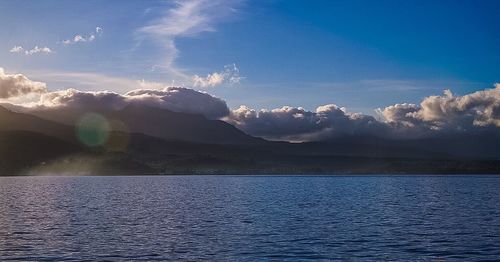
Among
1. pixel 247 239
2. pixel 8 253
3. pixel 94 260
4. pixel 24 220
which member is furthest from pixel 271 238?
pixel 24 220

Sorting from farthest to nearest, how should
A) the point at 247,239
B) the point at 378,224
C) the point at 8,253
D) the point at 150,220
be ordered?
1. the point at 150,220
2. the point at 378,224
3. the point at 247,239
4. the point at 8,253

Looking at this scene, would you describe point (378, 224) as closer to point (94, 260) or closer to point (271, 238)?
point (271, 238)

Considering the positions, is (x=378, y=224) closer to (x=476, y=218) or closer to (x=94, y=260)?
(x=476, y=218)

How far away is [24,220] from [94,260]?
48989mm

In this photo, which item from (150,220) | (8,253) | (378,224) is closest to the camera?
(8,253)

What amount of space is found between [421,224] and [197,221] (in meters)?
41.2

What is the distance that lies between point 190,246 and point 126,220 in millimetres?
37319

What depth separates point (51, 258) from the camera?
6325 centimetres

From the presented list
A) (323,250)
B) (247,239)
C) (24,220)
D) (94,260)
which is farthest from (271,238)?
(24,220)

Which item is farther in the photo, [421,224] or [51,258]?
[421,224]

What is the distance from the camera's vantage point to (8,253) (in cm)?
6662

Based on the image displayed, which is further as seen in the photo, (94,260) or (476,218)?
(476,218)

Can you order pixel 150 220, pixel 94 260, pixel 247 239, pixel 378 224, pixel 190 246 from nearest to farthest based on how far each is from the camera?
1. pixel 94 260
2. pixel 190 246
3. pixel 247 239
4. pixel 378 224
5. pixel 150 220

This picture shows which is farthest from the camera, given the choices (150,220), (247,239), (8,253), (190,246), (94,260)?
(150,220)
